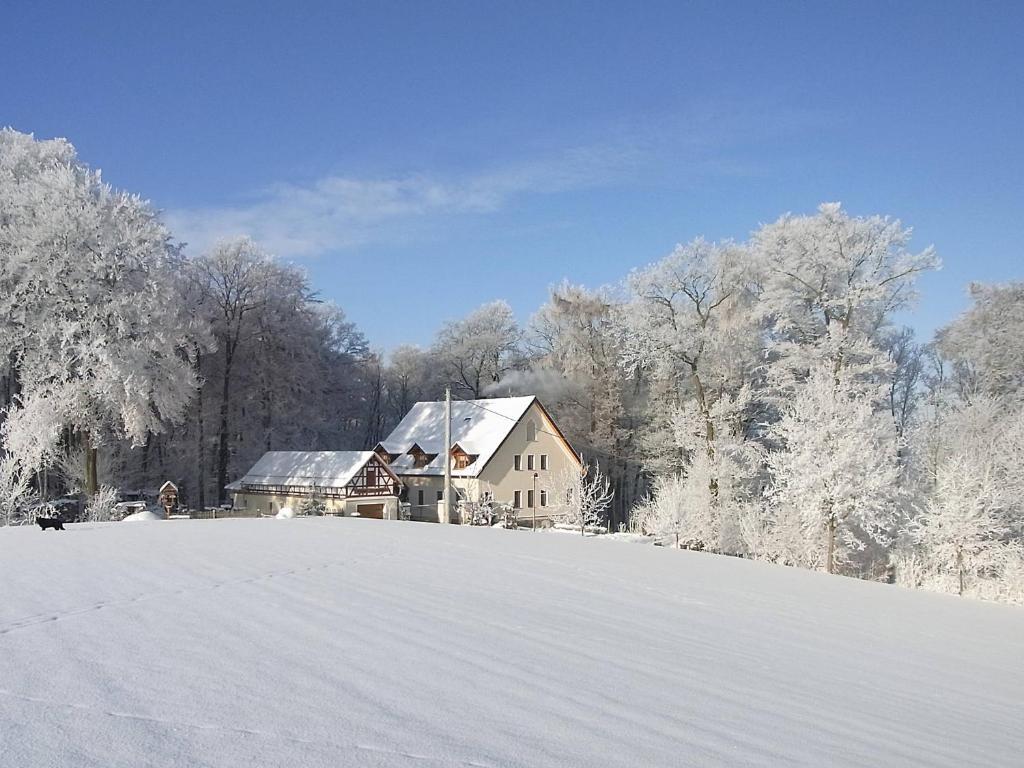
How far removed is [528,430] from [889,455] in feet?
62.6

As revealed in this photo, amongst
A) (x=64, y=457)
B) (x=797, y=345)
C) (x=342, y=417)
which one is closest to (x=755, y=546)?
(x=797, y=345)

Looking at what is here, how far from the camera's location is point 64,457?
27234 mm

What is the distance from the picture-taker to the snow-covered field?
3750 mm

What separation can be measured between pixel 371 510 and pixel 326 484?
2.44 meters

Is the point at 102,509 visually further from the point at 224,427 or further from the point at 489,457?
the point at 489,457

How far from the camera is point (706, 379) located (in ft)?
108

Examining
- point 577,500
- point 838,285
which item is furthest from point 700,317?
point 577,500

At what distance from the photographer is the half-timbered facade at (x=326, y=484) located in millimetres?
32000

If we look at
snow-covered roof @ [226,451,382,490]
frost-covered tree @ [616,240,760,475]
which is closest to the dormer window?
snow-covered roof @ [226,451,382,490]

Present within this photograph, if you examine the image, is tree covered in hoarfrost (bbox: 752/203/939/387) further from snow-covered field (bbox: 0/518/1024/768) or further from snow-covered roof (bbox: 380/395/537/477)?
snow-covered field (bbox: 0/518/1024/768)

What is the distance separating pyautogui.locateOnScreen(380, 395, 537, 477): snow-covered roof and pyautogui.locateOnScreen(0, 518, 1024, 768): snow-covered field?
81.1 feet

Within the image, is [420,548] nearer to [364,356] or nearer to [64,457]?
[64,457]

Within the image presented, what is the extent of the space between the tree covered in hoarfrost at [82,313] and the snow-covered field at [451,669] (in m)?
14.0

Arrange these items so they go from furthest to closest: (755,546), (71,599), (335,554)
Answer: (755,546) → (335,554) → (71,599)
